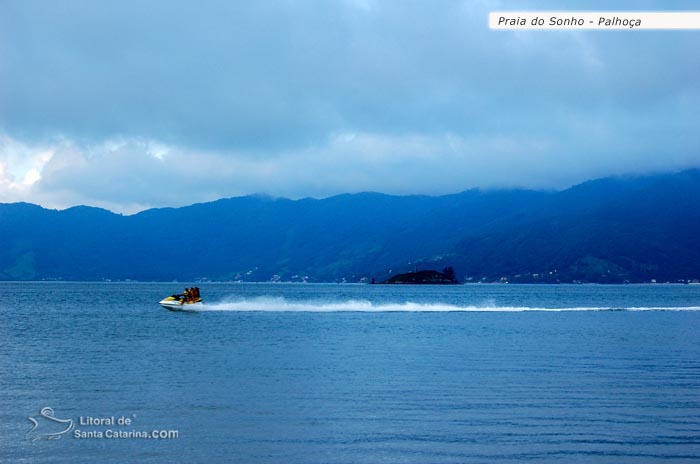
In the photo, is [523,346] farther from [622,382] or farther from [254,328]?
[254,328]

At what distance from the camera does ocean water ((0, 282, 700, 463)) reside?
26.7m

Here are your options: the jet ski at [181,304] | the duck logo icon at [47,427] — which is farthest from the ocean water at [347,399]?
the jet ski at [181,304]

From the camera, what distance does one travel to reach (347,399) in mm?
35469

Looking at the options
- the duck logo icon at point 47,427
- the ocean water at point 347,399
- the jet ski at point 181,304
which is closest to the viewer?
the ocean water at point 347,399

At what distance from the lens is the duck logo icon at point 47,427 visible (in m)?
28.2

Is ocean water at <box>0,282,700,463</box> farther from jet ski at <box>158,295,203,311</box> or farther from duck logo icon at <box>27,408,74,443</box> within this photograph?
jet ski at <box>158,295,203,311</box>

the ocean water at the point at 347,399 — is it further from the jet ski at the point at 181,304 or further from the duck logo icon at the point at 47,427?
the jet ski at the point at 181,304

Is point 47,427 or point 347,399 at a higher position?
point 347,399

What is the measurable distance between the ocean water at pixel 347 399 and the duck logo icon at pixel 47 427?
0.08 metres

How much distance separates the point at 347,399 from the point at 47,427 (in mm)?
13128

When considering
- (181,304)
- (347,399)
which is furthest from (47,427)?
(181,304)

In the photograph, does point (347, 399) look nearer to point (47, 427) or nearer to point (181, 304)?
point (47, 427)

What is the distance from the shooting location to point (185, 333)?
7469cm

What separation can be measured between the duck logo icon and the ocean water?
0.08 meters
